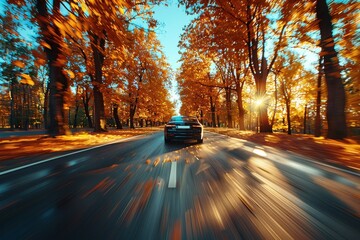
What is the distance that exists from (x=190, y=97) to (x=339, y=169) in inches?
1469

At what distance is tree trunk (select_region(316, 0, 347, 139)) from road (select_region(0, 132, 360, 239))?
6102 millimetres

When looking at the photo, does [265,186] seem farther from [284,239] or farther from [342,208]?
[284,239]

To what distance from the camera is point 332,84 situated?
992 cm

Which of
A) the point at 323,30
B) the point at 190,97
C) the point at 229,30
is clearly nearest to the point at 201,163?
the point at 323,30

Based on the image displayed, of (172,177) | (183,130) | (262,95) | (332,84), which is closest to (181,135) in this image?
(183,130)

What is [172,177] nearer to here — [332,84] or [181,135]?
[181,135]

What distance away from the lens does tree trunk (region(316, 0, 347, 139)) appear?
9.80 meters

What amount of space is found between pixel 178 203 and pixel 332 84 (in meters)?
10.1

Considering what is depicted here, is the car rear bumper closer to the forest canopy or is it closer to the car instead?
the car

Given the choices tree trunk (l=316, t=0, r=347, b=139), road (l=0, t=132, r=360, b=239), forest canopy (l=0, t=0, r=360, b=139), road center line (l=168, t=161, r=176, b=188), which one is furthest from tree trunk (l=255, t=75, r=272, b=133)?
road center line (l=168, t=161, r=176, b=188)

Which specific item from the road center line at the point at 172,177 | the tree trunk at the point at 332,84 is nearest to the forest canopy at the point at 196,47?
the tree trunk at the point at 332,84

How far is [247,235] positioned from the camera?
7.20ft

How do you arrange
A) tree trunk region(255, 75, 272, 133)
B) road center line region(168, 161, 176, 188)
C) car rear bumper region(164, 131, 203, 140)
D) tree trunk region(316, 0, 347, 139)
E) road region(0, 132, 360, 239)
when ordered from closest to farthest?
road region(0, 132, 360, 239) < road center line region(168, 161, 176, 188) < tree trunk region(316, 0, 347, 139) < car rear bumper region(164, 131, 203, 140) < tree trunk region(255, 75, 272, 133)

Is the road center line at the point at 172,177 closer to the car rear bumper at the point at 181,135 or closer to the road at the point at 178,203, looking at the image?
Result: the road at the point at 178,203
